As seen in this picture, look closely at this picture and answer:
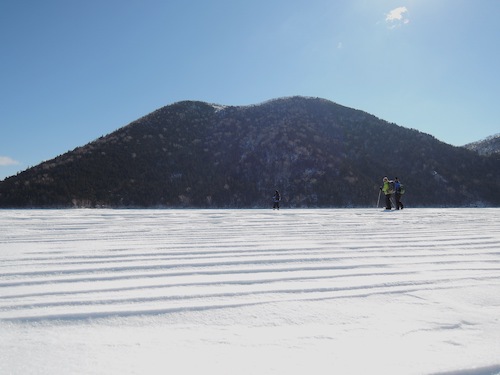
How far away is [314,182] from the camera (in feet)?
106

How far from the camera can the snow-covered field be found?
1.44 meters

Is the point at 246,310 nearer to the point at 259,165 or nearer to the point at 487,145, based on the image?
the point at 259,165

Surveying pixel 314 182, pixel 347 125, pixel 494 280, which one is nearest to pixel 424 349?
pixel 494 280

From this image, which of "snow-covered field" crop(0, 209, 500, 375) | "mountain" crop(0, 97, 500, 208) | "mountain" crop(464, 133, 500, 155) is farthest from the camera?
"mountain" crop(464, 133, 500, 155)

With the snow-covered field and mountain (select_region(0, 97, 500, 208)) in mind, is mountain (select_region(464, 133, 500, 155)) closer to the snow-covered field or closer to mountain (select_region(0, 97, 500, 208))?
mountain (select_region(0, 97, 500, 208))

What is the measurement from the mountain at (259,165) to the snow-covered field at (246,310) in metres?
25.5

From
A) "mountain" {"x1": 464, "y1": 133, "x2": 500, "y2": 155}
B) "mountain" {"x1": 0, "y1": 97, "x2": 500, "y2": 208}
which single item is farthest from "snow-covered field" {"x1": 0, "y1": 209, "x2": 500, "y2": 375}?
"mountain" {"x1": 464, "y1": 133, "x2": 500, "y2": 155}

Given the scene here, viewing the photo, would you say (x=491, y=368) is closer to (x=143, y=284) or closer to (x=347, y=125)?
(x=143, y=284)

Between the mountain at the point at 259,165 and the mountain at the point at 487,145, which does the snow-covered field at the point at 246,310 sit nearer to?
the mountain at the point at 259,165

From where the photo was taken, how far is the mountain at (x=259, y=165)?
30.6m

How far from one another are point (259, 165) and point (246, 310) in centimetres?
3418

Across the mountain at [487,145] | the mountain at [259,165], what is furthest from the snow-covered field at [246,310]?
the mountain at [487,145]

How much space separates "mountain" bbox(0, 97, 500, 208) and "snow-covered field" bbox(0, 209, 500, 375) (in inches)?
1004

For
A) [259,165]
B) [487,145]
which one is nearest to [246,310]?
[259,165]
